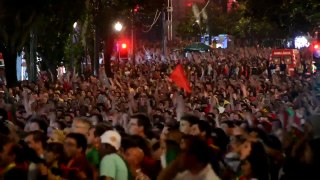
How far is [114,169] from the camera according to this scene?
7.67 m

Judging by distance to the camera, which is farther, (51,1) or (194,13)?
(194,13)

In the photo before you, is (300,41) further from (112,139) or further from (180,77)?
(112,139)

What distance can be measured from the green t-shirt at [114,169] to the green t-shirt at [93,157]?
0.64 m

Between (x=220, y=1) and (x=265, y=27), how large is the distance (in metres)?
21.3

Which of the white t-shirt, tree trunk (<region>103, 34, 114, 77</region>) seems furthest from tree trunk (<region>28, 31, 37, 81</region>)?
the white t-shirt

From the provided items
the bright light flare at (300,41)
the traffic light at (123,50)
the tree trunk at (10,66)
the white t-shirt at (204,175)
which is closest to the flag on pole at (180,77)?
the tree trunk at (10,66)

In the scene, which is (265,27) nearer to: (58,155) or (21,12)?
(21,12)

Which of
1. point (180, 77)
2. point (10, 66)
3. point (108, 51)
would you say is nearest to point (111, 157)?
point (180, 77)

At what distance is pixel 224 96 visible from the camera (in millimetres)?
21078

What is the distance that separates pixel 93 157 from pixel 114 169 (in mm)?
928

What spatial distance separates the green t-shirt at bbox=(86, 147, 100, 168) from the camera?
27.7ft

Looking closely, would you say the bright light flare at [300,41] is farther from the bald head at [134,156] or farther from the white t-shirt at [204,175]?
the white t-shirt at [204,175]

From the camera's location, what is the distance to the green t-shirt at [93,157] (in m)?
8.45

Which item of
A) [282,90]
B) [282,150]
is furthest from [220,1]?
[282,150]
